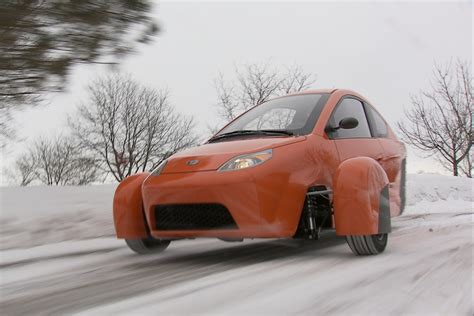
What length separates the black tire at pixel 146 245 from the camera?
480 centimetres

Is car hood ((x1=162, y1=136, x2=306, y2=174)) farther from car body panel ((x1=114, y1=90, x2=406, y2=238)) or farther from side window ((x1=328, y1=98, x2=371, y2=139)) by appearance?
side window ((x1=328, y1=98, x2=371, y2=139))

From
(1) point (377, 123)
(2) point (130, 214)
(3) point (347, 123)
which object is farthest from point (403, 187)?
(2) point (130, 214)

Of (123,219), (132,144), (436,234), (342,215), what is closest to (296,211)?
(342,215)

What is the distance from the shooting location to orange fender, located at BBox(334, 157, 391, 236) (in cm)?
396

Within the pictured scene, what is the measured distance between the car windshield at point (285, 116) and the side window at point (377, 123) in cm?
94

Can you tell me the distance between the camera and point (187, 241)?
19.9 feet

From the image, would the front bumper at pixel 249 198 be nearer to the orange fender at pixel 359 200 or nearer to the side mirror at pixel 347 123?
the orange fender at pixel 359 200

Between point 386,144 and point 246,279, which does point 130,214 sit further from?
point 386,144

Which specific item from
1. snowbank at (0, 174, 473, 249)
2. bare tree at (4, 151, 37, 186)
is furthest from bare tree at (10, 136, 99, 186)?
snowbank at (0, 174, 473, 249)

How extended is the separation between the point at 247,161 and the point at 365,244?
49.8 inches

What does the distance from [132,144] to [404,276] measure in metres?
31.5

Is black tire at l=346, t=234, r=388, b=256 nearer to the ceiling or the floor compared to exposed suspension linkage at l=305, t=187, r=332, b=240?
nearer to the floor

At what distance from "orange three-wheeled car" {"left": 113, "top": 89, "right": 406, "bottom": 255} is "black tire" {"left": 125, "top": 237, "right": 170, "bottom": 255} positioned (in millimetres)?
19

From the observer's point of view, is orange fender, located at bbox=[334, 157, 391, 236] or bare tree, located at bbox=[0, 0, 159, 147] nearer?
bare tree, located at bbox=[0, 0, 159, 147]
